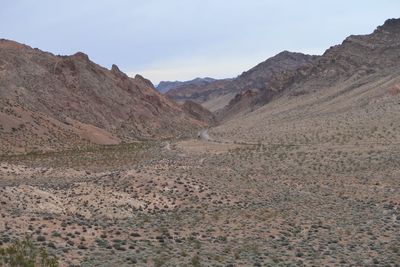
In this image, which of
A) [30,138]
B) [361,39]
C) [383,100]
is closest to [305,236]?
[30,138]

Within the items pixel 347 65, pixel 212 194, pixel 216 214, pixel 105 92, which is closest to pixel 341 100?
pixel 347 65

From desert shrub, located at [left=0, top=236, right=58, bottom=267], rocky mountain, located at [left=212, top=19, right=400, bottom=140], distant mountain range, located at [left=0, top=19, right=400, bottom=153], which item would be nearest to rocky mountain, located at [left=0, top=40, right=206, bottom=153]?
distant mountain range, located at [left=0, top=19, right=400, bottom=153]

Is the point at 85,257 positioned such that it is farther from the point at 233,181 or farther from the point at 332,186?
the point at 332,186

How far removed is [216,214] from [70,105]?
6791cm

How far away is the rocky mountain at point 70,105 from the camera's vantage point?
210 ft

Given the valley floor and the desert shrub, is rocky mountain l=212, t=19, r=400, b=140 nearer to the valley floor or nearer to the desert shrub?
the valley floor

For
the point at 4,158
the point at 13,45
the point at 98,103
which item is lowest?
the point at 4,158

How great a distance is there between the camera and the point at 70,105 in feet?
283

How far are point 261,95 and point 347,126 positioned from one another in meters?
94.2

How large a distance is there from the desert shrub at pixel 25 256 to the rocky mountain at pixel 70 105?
142 feet

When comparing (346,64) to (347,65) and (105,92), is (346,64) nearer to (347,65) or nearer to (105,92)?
(347,65)

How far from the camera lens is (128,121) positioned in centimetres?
9556

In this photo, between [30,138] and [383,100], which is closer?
[30,138]

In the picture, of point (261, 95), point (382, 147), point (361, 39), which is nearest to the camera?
point (382, 147)
